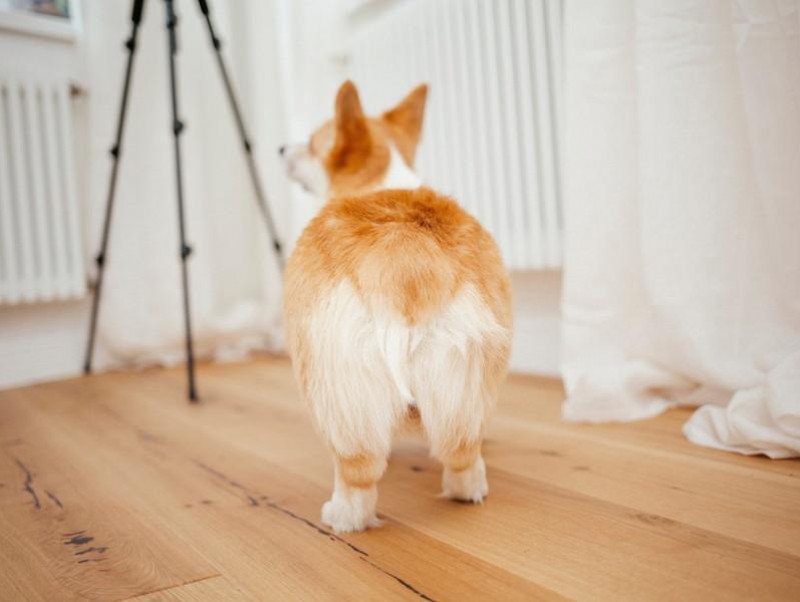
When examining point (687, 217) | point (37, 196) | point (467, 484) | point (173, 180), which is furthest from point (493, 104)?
point (37, 196)

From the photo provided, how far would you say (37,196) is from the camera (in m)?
2.11

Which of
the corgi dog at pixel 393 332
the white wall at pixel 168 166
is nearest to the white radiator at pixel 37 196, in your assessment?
the white wall at pixel 168 166

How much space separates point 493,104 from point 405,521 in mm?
Result: 1238

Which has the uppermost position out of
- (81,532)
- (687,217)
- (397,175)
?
(397,175)

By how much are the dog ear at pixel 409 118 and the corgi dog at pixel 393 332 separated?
0.40 metres

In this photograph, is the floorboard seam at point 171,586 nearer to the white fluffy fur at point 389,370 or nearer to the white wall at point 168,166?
the white fluffy fur at point 389,370

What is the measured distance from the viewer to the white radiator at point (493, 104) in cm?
163

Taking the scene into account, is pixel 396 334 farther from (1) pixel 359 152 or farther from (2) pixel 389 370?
(1) pixel 359 152

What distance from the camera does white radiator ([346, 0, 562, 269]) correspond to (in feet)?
5.34

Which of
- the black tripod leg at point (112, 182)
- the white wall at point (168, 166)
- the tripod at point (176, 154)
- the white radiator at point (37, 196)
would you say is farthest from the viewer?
the white wall at point (168, 166)

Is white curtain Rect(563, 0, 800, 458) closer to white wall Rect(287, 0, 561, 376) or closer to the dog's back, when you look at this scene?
the dog's back

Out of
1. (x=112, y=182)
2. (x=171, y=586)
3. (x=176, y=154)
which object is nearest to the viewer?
(x=171, y=586)

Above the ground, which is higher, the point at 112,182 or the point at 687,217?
the point at 112,182

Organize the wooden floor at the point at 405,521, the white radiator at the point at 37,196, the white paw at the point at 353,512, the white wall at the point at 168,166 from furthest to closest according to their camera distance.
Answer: the white wall at the point at 168,166 < the white radiator at the point at 37,196 < the white paw at the point at 353,512 < the wooden floor at the point at 405,521
